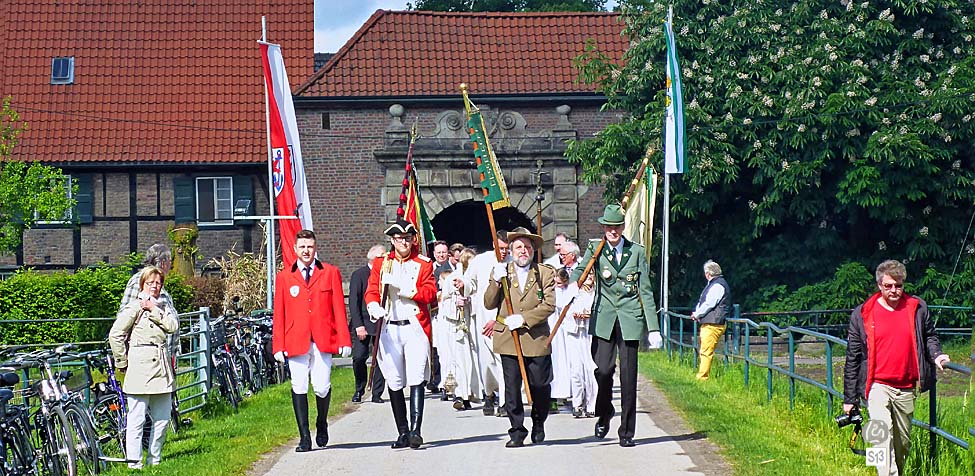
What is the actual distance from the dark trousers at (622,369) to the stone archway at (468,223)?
22585mm

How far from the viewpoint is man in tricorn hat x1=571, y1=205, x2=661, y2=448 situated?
36.9ft

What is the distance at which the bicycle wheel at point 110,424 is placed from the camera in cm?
1148

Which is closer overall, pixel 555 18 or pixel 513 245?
pixel 513 245

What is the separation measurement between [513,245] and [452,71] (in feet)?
70.7

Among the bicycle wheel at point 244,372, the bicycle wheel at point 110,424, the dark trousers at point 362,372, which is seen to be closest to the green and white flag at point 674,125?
the dark trousers at point 362,372

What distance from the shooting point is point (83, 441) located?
34.7 ft

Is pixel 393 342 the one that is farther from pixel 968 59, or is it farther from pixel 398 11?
pixel 398 11

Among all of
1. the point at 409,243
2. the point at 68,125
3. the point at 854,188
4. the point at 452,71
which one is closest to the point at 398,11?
the point at 452,71

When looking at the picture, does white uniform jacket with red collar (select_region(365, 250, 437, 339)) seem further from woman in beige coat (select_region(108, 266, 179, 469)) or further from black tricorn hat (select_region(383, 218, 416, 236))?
woman in beige coat (select_region(108, 266, 179, 469))

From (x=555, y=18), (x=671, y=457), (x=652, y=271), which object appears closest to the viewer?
(x=671, y=457)

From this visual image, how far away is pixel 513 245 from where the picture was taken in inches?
453

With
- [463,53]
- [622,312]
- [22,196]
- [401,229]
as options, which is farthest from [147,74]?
[622,312]
